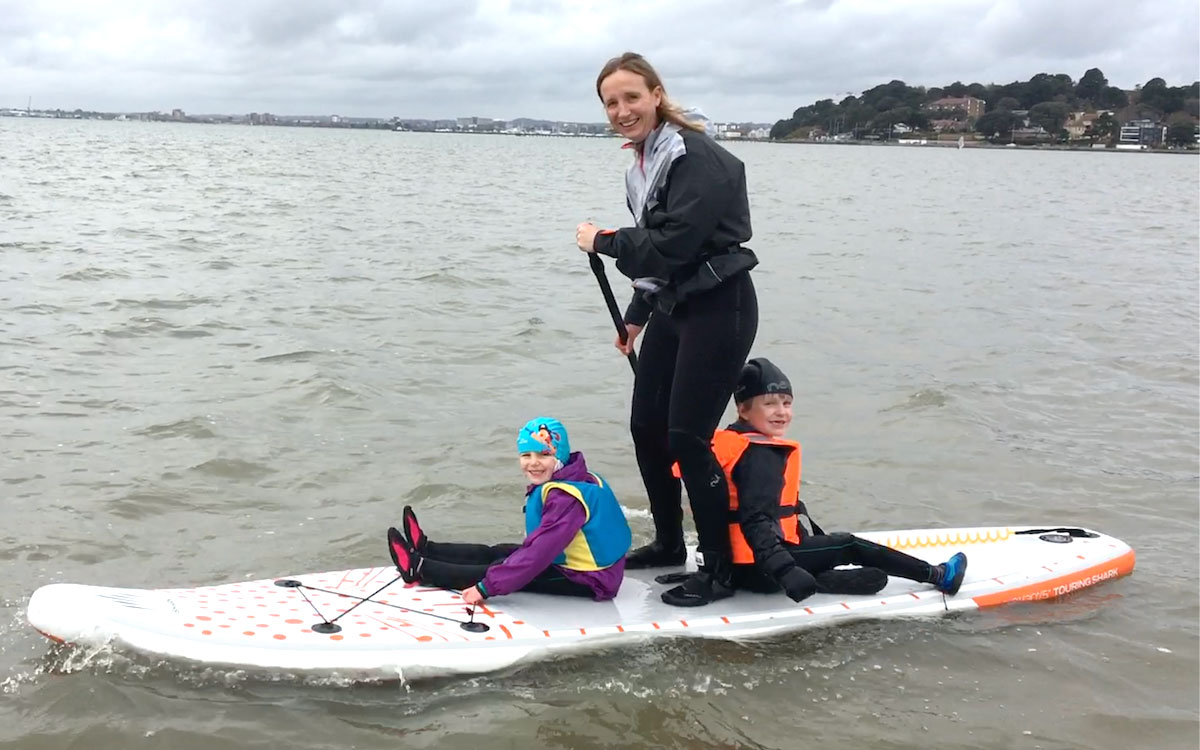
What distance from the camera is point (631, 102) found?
4512 millimetres

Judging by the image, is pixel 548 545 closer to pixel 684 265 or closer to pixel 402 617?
pixel 402 617

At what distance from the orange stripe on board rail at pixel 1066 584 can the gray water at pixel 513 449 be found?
0.10 m

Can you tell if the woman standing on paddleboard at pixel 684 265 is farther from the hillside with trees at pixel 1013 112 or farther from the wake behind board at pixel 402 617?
the hillside with trees at pixel 1013 112

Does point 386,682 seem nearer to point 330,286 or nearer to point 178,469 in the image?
point 178,469

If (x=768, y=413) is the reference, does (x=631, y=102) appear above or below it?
above

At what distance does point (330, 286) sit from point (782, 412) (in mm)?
11692

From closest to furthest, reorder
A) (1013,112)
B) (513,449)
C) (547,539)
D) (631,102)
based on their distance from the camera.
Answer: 1. (631,102)
2. (547,539)
3. (513,449)
4. (1013,112)

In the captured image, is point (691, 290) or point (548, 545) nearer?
point (691, 290)

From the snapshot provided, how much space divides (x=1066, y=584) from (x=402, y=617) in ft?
12.4

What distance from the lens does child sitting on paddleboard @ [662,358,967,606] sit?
195 inches

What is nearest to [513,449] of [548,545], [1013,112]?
[548,545]

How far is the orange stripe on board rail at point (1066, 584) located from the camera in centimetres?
573

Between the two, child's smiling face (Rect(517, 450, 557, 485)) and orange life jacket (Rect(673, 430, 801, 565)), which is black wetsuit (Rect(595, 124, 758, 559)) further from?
child's smiling face (Rect(517, 450, 557, 485))

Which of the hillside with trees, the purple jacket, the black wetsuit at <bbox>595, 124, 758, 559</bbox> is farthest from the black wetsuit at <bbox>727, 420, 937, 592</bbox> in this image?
the hillside with trees
